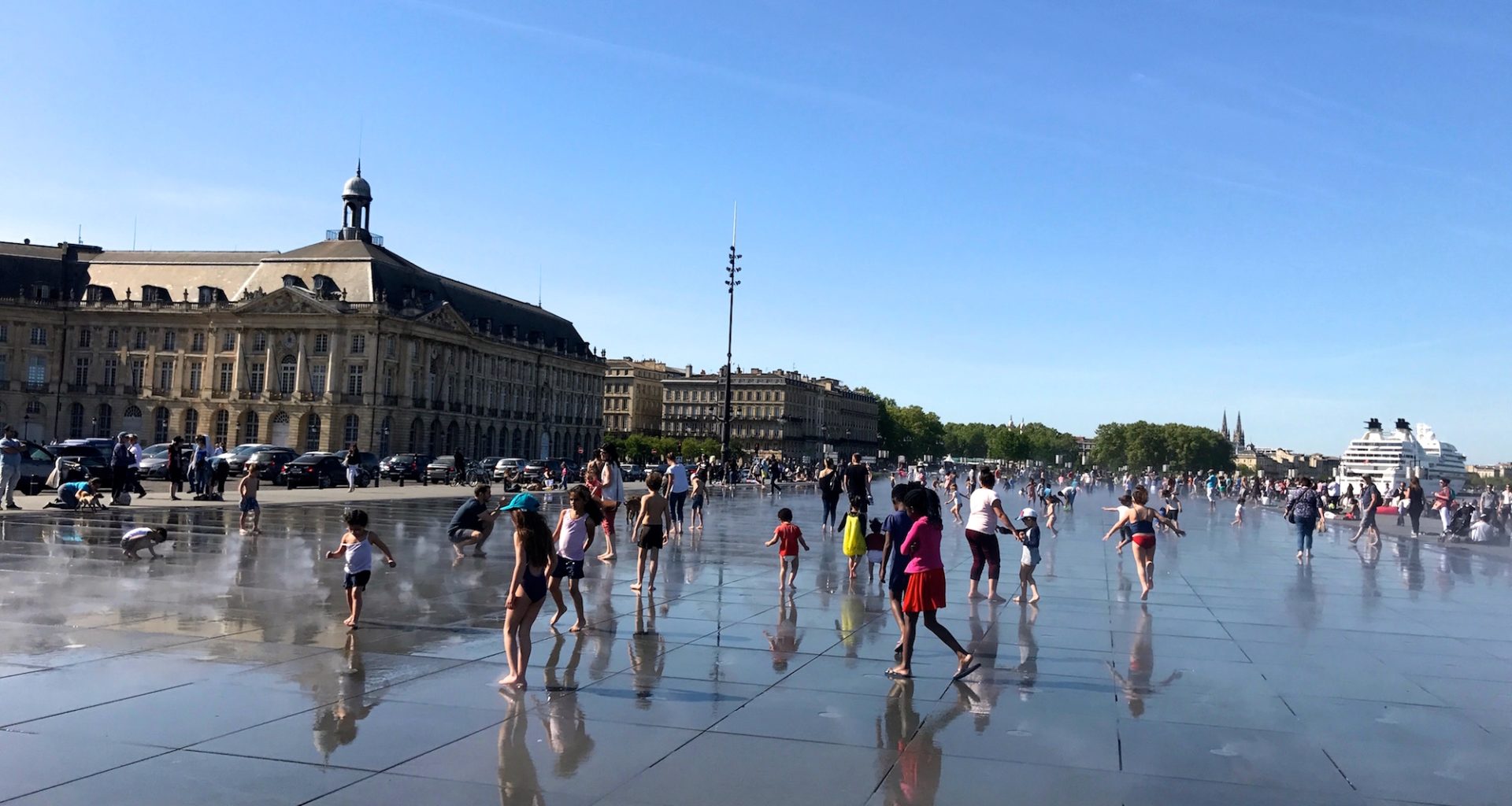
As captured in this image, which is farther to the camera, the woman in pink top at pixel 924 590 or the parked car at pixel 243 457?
the parked car at pixel 243 457

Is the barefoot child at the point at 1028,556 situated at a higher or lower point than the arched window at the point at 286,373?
lower

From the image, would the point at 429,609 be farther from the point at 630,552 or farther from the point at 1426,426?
the point at 1426,426

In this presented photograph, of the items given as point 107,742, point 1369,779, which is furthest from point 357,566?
point 1369,779

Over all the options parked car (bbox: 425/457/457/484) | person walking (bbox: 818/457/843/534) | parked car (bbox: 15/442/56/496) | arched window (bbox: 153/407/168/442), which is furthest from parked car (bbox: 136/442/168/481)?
arched window (bbox: 153/407/168/442)

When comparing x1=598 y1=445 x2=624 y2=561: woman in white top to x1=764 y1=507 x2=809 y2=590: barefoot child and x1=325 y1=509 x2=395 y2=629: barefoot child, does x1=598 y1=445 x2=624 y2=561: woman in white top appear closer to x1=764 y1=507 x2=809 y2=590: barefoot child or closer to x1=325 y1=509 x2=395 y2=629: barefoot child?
x1=764 y1=507 x2=809 y2=590: barefoot child

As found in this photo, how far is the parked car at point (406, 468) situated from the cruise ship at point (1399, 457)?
238ft

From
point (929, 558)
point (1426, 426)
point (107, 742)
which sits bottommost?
point (107, 742)

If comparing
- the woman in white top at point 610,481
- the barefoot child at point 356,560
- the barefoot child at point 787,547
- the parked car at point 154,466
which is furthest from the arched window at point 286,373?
the barefoot child at point 356,560

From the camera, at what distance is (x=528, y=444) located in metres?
127

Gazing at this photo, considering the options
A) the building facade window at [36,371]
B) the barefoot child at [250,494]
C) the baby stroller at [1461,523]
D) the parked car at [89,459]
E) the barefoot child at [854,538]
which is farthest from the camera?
the building facade window at [36,371]

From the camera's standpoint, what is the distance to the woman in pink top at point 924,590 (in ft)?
30.5

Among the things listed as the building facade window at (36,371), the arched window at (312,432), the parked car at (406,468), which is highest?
the building facade window at (36,371)

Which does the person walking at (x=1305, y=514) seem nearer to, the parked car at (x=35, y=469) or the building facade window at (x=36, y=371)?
the parked car at (x=35, y=469)

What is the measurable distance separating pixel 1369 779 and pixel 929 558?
3.49 meters
